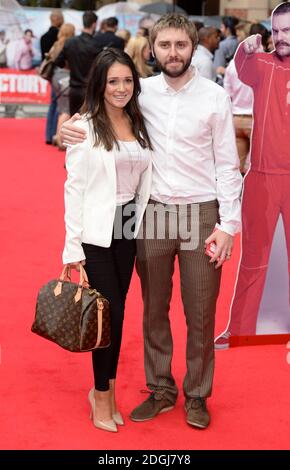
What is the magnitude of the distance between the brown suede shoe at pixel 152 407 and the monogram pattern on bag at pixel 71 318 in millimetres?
454

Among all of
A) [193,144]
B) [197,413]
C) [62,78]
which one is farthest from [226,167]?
[62,78]

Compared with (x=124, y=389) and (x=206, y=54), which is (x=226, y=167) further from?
(x=206, y=54)

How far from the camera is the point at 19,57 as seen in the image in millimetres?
16188

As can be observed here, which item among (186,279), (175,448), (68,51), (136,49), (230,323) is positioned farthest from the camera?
(136,49)

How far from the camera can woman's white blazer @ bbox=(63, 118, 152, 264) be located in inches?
130

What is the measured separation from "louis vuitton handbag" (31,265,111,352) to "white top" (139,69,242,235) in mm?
516

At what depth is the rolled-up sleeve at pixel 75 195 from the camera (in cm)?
329

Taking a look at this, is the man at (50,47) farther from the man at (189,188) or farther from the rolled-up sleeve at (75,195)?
the rolled-up sleeve at (75,195)

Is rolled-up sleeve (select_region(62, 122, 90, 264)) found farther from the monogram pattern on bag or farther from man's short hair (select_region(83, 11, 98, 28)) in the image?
man's short hair (select_region(83, 11, 98, 28))

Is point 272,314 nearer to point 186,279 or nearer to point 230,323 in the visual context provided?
point 230,323

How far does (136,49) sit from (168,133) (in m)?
7.62

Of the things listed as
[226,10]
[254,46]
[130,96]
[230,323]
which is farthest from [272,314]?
[226,10]

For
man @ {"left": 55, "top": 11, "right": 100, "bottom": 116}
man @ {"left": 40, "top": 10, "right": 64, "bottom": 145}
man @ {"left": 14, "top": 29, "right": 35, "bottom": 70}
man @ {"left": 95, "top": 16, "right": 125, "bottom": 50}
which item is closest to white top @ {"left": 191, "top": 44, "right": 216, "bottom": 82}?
man @ {"left": 95, "top": 16, "right": 125, "bottom": 50}

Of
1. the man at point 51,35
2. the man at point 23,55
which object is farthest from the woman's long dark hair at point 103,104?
the man at point 23,55
